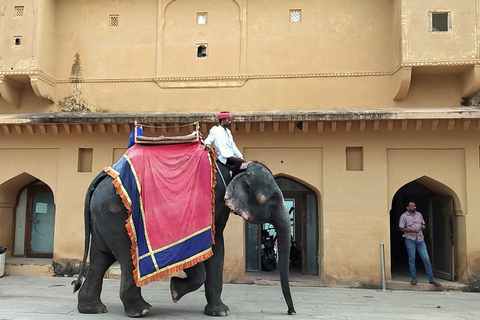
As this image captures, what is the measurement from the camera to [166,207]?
20.1 feet

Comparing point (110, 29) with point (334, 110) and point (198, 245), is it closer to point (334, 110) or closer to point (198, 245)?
point (334, 110)

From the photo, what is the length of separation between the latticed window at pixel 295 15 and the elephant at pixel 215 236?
5.37m

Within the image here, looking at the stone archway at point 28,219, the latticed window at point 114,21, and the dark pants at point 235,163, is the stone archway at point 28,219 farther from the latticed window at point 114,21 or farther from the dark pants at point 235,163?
the dark pants at point 235,163

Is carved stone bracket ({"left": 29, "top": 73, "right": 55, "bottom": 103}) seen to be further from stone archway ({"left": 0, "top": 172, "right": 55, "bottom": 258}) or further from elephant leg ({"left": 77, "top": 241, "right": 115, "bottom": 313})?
elephant leg ({"left": 77, "top": 241, "right": 115, "bottom": 313})

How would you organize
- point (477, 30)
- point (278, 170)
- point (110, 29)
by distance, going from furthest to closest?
point (110, 29) → point (278, 170) → point (477, 30)

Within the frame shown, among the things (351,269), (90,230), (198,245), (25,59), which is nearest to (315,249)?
(351,269)

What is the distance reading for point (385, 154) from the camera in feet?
32.2

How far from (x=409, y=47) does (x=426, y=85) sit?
1032 mm

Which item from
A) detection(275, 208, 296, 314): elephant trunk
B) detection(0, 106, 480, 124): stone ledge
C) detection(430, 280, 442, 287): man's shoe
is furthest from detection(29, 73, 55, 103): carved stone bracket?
detection(430, 280, 442, 287): man's shoe

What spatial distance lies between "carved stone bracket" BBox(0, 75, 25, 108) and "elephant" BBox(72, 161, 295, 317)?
18.2 ft

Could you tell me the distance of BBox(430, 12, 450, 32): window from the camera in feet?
31.1

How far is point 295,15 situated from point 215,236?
20.5 ft

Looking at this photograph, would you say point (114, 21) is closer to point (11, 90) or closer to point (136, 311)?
point (11, 90)

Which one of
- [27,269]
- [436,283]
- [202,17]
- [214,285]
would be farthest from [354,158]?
[27,269]
